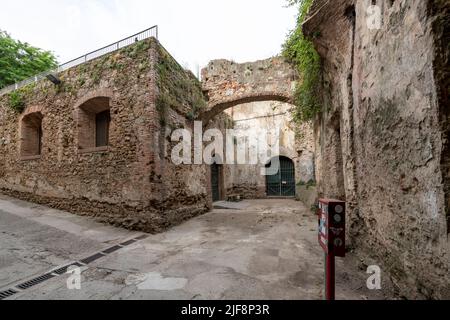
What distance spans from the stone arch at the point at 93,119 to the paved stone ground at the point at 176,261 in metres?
2.23

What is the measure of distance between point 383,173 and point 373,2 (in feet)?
6.77

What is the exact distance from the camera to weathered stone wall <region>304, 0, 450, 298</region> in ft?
6.06

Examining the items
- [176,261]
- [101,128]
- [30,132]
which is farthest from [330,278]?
[30,132]

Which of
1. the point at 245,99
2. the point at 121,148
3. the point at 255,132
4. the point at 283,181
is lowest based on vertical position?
the point at 283,181

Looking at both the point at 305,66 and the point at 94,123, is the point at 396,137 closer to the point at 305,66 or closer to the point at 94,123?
the point at 305,66

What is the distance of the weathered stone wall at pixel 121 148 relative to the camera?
18.6 feet

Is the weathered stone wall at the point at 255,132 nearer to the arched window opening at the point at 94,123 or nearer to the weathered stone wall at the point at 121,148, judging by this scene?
the weathered stone wall at the point at 121,148

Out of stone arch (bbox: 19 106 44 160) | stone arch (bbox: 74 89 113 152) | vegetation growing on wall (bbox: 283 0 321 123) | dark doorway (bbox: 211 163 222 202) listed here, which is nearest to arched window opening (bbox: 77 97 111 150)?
stone arch (bbox: 74 89 113 152)

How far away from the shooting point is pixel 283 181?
14.4 m

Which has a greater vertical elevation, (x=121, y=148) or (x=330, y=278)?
(x=121, y=148)

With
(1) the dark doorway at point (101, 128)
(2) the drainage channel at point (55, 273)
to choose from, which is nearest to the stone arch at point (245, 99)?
(1) the dark doorway at point (101, 128)

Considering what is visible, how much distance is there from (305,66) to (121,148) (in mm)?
5094
